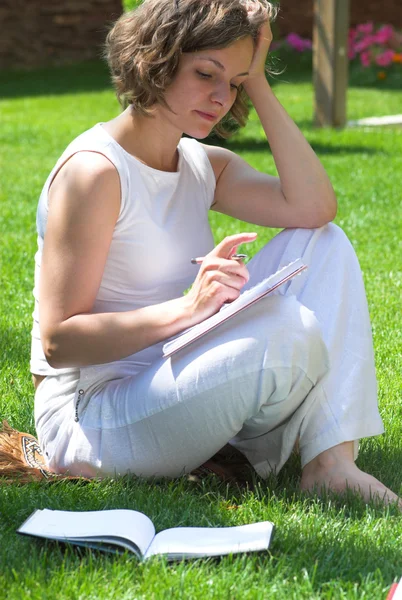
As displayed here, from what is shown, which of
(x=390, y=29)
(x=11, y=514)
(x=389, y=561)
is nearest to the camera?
(x=389, y=561)

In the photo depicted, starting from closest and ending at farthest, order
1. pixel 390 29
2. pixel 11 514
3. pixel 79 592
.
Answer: pixel 79 592
pixel 11 514
pixel 390 29

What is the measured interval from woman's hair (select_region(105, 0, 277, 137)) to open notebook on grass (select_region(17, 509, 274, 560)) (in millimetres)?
976

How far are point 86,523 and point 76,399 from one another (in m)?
0.42

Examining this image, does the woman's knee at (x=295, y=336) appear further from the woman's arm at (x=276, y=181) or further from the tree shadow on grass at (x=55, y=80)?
the tree shadow on grass at (x=55, y=80)

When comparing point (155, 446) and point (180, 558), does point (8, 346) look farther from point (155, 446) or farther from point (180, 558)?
point (180, 558)

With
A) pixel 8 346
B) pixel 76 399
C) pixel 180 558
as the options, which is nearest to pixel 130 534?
pixel 180 558

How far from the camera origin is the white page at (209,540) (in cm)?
193

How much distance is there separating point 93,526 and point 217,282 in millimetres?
589

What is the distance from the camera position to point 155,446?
2273 millimetres

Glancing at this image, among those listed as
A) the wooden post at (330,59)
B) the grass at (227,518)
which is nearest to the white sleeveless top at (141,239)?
the grass at (227,518)

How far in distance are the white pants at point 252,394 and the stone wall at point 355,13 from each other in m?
15.4

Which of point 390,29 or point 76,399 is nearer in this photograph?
point 76,399

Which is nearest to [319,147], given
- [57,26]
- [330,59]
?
[330,59]

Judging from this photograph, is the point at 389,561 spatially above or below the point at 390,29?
above
